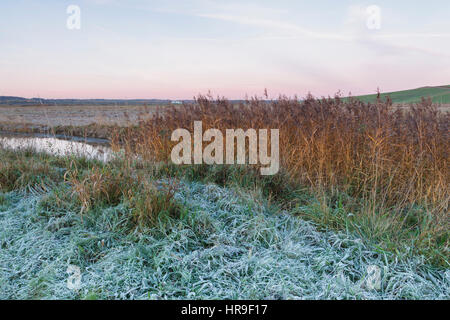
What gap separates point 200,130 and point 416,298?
3923 mm

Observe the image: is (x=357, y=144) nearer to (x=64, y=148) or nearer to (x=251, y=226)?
(x=251, y=226)

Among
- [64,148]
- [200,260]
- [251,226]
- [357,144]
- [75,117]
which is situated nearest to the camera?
[200,260]

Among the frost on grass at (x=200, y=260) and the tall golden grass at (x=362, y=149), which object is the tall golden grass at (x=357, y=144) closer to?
the tall golden grass at (x=362, y=149)

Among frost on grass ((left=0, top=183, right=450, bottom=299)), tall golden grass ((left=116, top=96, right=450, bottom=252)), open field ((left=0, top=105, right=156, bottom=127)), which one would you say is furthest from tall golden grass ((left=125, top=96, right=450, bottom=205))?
open field ((left=0, top=105, right=156, bottom=127))

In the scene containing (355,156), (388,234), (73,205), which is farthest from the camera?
(355,156)

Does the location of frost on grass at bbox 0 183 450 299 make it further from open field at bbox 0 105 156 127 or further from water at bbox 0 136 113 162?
open field at bbox 0 105 156 127

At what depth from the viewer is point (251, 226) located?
2943 millimetres

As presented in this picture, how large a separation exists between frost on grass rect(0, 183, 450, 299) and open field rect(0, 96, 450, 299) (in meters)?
0.01

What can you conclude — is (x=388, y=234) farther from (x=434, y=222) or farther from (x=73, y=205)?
(x=73, y=205)

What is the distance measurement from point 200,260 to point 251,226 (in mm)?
668

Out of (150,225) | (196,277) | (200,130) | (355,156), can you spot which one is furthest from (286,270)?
(200,130)

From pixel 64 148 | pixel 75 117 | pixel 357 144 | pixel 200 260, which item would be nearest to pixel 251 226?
pixel 200 260

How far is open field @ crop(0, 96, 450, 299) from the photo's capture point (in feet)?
7.54

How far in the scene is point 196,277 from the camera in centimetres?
235
